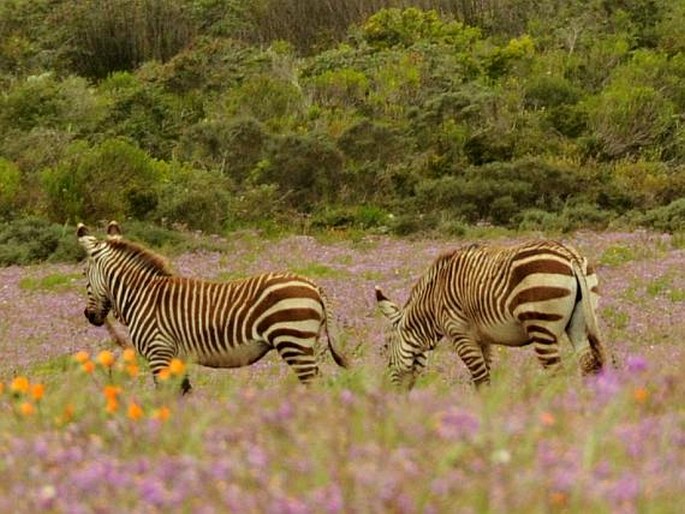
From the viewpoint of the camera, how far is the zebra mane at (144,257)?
1201cm

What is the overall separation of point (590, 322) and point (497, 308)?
929 mm

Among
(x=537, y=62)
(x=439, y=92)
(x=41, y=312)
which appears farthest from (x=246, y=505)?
(x=537, y=62)

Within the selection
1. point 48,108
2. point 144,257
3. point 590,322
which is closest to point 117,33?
point 48,108

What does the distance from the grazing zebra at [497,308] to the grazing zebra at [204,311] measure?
86 centimetres

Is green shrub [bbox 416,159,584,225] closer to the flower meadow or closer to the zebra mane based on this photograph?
the zebra mane

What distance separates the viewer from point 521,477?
12.3 feet

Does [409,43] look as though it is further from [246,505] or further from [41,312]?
[246,505]

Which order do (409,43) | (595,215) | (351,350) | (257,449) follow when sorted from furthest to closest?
(409,43) → (595,215) → (351,350) → (257,449)

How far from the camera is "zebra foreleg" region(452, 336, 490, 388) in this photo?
11.4m

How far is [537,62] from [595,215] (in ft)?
51.6

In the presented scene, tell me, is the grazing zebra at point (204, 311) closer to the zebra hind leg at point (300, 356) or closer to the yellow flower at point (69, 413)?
the zebra hind leg at point (300, 356)

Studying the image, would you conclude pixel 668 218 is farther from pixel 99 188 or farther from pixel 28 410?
pixel 28 410

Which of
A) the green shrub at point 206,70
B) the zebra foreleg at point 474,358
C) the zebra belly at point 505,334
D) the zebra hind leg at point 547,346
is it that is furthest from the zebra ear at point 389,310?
the green shrub at point 206,70

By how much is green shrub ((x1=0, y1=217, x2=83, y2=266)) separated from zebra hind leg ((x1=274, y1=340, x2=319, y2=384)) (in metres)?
13.4
